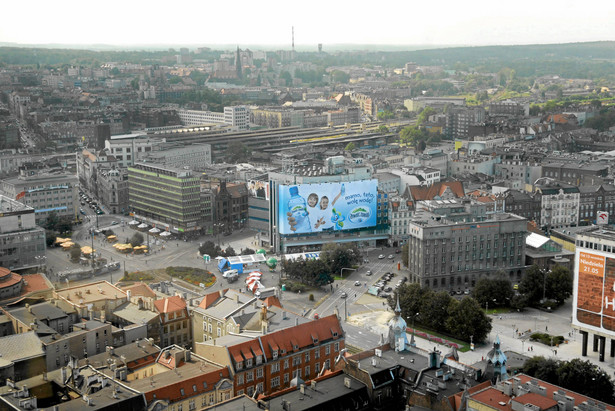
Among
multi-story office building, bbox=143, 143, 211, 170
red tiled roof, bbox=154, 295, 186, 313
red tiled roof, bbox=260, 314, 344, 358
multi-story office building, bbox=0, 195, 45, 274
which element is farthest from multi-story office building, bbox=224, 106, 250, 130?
red tiled roof, bbox=260, 314, 344, 358

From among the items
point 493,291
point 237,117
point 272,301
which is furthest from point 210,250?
point 237,117

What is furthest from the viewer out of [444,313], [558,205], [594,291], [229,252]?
[558,205]

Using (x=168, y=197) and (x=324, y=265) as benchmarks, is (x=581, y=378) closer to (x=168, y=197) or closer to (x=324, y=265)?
(x=324, y=265)

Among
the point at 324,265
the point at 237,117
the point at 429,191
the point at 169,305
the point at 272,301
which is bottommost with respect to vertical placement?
the point at 324,265

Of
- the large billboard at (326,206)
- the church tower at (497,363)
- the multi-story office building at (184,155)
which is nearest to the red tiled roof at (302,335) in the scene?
the church tower at (497,363)

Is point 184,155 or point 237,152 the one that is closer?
point 184,155

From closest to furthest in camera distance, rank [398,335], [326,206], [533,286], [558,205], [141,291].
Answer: [398,335]
[141,291]
[533,286]
[326,206]
[558,205]
